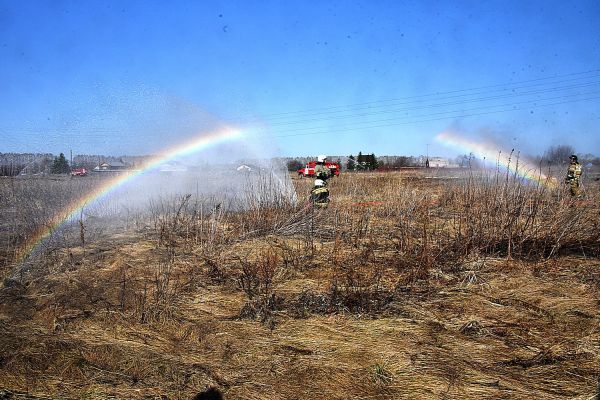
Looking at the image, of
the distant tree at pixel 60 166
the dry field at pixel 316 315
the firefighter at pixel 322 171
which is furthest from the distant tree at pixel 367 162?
the dry field at pixel 316 315

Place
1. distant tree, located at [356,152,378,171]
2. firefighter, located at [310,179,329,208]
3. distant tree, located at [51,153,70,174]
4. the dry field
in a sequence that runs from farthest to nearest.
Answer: distant tree, located at [356,152,378,171]
distant tree, located at [51,153,70,174]
firefighter, located at [310,179,329,208]
the dry field

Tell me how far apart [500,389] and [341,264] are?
131 inches

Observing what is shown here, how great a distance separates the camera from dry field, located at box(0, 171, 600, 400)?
3.13 metres

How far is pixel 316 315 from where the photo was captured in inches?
175

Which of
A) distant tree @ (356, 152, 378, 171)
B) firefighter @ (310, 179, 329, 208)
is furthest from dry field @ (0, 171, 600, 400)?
distant tree @ (356, 152, 378, 171)

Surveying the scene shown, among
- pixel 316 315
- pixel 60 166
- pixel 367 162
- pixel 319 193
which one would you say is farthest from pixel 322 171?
pixel 367 162

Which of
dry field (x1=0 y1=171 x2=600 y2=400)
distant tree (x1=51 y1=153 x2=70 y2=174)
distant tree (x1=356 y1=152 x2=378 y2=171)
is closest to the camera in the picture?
dry field (x1=0 y1=171 x2=600 y2=400)

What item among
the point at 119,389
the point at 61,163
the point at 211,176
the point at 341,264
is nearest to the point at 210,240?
the point at 341,264

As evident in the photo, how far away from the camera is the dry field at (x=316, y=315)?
3.13 metres

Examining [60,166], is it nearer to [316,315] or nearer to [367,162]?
[316,315]

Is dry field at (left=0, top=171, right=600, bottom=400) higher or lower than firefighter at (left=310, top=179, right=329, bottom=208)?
lower

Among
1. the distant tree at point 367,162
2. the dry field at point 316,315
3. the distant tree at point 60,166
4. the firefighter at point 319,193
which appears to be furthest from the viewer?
the distant tree at point 367,162

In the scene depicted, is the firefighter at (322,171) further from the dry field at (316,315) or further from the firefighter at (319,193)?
the dry field at (316,315)

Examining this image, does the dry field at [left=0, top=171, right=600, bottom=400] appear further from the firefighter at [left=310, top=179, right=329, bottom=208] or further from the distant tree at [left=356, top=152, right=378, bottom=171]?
the distant tree at [left=356, top=152, right=378, bottom=171]
